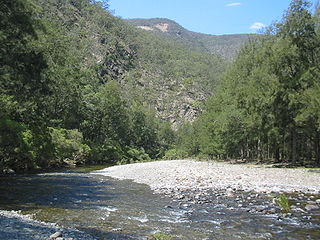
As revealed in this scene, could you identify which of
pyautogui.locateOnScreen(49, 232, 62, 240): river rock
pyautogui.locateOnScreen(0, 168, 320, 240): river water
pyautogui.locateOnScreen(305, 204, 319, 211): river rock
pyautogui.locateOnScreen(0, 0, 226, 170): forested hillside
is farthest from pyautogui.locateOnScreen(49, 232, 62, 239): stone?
pyautogui.locateOnScreen(0, 0, 226, 170): forested hillside

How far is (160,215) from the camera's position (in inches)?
496

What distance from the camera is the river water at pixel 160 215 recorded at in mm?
10336

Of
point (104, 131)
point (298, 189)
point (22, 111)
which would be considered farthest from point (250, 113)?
point (104, 131)

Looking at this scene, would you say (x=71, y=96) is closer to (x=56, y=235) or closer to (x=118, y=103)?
(x=118, y=103)

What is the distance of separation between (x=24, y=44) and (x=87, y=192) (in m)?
8.93

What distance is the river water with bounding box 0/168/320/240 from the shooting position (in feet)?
33.9

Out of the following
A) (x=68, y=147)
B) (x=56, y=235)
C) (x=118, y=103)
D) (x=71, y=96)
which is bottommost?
(x=56, y=235)

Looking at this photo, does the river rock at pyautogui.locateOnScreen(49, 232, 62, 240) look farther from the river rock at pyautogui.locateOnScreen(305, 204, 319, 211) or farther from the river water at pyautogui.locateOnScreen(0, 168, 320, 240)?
the river rock at pyautogui.locateOnScreen(305, 204, 319, 211)

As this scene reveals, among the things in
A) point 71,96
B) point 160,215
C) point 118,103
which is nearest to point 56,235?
point 160,215

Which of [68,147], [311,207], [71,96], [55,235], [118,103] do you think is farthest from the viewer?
[118,103]

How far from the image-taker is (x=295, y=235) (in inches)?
399

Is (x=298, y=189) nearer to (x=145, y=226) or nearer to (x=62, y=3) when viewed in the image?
(x=145, y=226)

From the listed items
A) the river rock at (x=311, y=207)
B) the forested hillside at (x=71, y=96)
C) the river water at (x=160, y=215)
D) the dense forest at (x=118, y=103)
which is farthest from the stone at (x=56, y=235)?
the dense forest at (x=118, y=103)

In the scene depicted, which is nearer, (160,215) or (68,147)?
(160,215)
